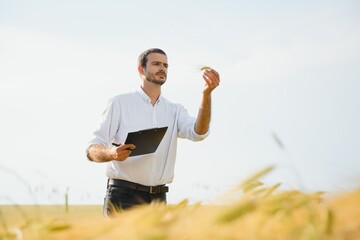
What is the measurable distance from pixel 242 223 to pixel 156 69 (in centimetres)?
386

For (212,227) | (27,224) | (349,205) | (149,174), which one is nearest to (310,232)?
(212,227)

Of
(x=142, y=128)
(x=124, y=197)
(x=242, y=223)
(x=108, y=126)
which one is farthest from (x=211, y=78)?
(x=242, y=223)

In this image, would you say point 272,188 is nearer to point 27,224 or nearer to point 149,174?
point 27,224

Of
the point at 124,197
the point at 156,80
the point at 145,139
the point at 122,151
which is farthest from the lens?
the point at 156,80

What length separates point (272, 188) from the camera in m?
1.55

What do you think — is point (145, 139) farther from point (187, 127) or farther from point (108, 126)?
point (187, 127)

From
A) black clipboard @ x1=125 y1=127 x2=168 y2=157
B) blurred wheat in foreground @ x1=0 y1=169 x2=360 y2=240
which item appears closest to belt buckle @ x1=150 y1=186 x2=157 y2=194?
black clipboard @ x1=125 y1=127 x2=168 y2=157

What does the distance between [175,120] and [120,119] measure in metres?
0.63

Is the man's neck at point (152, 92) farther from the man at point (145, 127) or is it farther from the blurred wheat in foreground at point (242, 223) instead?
the blurred wheat in foreground at point (242, 223)

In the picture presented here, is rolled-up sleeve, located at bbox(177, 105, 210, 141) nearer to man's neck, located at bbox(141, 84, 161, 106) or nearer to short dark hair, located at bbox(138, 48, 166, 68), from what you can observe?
man's neck, located at bbox(141, 84, 161, 106)

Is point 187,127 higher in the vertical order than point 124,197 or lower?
higher

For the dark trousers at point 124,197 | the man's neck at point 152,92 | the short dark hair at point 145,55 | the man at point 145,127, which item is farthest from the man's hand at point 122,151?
the short dark hair at point 145,55

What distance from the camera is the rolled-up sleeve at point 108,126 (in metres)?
4.44

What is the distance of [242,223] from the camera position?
Result: 4.09 feet
